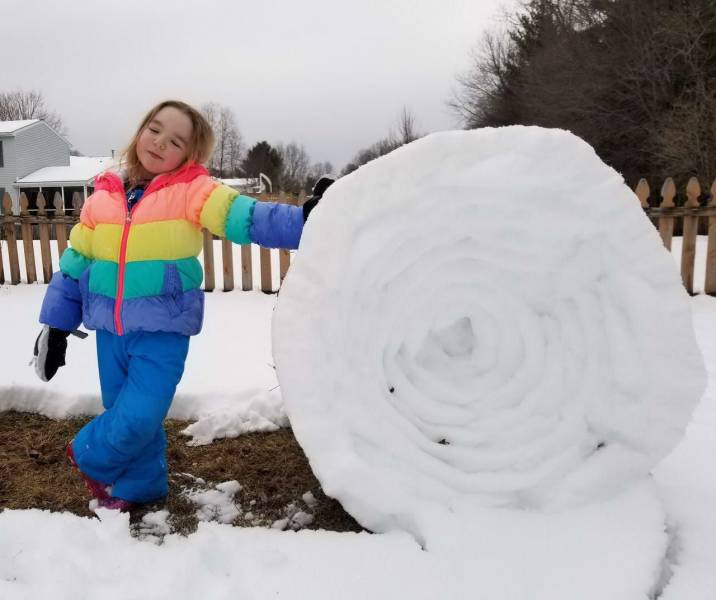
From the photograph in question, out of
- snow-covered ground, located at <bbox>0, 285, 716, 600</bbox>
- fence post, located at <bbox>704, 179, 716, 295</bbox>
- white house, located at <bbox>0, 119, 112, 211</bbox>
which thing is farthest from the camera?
white house, located at <bbox>0, 119, 112, 211</bbox>

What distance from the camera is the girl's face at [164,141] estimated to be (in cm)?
237

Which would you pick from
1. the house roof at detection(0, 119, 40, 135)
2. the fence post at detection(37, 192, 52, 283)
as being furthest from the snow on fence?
the house roof at detection(0, 119, 40, 135)

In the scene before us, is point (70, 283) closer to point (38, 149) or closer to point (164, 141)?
point (164, 141)

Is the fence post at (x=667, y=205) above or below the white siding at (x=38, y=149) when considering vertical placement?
below

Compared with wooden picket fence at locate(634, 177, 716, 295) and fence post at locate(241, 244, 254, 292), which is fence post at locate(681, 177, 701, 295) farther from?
fence post at locate(241, 244, 254, 292)

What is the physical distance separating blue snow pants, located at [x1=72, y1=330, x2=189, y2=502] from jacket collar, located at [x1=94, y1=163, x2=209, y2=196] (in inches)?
22.6

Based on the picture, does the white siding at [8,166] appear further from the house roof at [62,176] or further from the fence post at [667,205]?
the fence post at [667,205]

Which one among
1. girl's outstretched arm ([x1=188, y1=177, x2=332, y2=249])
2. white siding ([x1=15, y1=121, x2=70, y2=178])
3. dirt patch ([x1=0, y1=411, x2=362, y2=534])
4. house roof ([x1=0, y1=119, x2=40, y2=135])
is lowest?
dirt patch ([x1=0, y1=411, x2=362, y2=534])

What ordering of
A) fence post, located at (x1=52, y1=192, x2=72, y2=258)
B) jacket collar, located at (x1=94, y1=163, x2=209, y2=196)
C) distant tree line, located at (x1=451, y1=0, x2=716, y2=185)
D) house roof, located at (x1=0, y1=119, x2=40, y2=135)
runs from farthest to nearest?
house roof, located at (x1=0, y1=119, x2=40, y2=135)
distant tree line, located at (x1=451, y1=0, x2=716, y2=185)
fence post, located at (x1=52, y1=192, x2=72, y2=258)
jacket collar, located at (x1=94, y1=163, x2=209, y2=196)

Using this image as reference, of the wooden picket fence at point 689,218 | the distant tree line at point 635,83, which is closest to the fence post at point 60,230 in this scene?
the wooden picket fence at point 689,218

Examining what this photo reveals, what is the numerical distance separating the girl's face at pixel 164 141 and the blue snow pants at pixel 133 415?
0.68 metres

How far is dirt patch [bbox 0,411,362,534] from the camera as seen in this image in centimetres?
232

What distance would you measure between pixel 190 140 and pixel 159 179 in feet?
0.68

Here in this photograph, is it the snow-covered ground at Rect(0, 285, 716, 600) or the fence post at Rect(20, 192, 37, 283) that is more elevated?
the fence post at Rect(20, 192, 37, 283)
